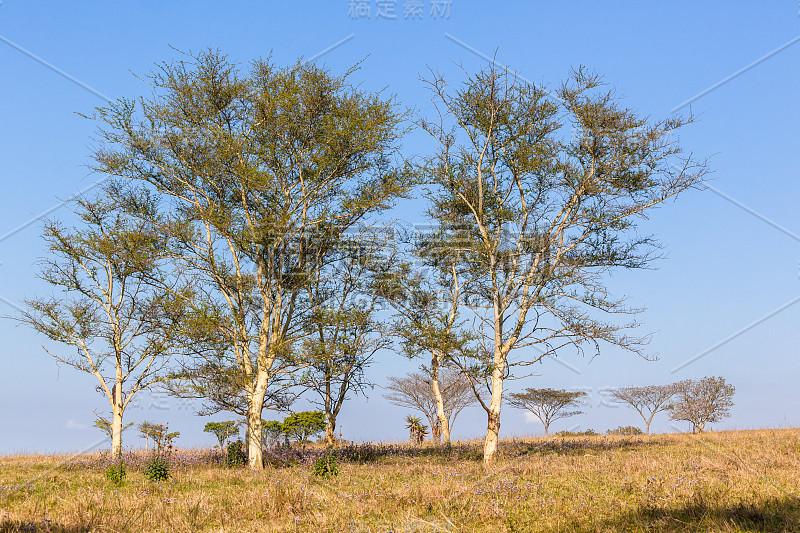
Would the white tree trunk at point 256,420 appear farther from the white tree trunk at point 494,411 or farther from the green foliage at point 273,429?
the green foliage at point 273,429

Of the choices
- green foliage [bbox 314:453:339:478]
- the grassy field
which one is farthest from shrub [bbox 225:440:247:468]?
green foliage [bbox 314:453:339:478]

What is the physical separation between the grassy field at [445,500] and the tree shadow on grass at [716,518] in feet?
0.06

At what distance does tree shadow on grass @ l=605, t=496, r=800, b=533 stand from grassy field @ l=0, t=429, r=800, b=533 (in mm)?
19

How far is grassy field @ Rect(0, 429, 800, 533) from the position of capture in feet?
27.6

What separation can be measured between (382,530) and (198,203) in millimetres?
14189

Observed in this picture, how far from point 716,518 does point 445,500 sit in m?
4.02

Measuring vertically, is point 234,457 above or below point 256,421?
below

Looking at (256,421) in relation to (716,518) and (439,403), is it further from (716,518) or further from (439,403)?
(716,518)

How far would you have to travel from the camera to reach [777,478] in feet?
38.2

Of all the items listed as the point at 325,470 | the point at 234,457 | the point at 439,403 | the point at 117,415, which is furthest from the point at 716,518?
the point at 117,415

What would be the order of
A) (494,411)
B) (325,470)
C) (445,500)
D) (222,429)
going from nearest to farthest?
1. (445,500)
2. (325,470)
3. (494,411)
4. (222,429)

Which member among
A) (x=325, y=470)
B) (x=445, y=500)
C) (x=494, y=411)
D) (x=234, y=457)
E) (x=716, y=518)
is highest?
(x=494, y=411)

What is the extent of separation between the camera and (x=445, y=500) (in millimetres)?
9961

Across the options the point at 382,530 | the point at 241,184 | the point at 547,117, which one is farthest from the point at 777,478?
the point at 241,184
